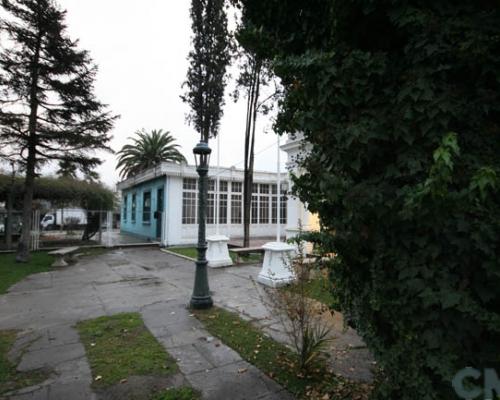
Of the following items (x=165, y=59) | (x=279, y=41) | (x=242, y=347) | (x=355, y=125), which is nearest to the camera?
(x=355, y=125)

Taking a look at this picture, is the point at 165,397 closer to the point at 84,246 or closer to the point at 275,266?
the point at 275,266

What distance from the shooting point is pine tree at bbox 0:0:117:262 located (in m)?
9.03

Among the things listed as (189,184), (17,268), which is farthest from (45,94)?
(189,184)

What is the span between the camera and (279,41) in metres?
2.31

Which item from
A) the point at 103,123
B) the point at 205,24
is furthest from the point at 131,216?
the point at 205,24

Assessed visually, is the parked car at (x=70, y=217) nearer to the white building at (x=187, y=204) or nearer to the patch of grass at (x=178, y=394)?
the white building at (x=187, y=204)

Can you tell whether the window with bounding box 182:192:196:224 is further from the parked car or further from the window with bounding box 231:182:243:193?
the parked car

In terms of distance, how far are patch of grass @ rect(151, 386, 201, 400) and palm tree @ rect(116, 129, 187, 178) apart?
26029 millimetres

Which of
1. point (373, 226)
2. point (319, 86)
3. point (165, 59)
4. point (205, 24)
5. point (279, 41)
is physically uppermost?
point (205, 24)

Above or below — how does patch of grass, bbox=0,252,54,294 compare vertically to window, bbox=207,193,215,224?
below

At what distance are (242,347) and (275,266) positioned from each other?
10.1 feet

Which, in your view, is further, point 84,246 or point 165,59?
Result: point 84,246

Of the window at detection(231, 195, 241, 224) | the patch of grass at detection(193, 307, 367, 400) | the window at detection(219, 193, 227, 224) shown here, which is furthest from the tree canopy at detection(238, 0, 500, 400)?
the window at detection(231, 195, 241, 224)

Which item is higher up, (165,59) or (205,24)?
(205,24)
